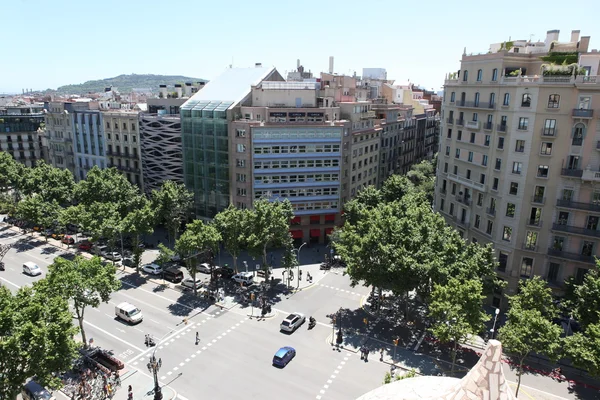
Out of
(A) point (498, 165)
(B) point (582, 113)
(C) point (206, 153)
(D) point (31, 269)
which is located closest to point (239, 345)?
(D) point (31, 269)

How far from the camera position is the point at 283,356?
44.0m

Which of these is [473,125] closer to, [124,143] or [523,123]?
[523,123]

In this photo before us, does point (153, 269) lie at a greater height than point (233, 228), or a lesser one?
lesser

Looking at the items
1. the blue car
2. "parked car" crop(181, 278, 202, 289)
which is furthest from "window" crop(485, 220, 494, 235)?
"parked car" crop(181, 278, 202, 289)

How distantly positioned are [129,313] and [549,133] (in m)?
55.0

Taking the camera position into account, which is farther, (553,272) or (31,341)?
(553,272)

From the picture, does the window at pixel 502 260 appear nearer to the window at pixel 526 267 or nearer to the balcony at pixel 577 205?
the window at pixel 526 267

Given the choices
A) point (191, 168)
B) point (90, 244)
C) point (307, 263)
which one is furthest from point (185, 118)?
point (307, 263)

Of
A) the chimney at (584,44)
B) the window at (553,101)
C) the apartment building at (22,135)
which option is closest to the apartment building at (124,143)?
the apartment building at (22,135)

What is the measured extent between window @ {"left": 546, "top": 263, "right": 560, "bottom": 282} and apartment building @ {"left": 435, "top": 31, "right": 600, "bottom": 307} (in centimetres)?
11

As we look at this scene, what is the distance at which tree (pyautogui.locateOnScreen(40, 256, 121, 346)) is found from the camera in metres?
40.5

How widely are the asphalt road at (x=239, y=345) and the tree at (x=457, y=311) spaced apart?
6879 millimetres

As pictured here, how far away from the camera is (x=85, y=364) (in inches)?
1694

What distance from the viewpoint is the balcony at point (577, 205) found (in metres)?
48.7
